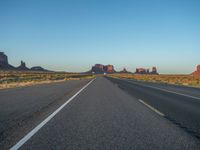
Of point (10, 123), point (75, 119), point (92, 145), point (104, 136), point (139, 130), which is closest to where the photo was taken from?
point (92, 145)

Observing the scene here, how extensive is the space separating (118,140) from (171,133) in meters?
1.34

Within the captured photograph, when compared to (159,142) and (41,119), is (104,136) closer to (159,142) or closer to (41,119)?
(159,142)

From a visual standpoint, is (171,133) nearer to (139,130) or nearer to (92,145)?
(139,130)

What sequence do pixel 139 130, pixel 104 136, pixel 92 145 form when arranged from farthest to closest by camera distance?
pixel 139 130
pixel 104 136
pixel 92 145

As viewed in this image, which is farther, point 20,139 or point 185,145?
point 20,139

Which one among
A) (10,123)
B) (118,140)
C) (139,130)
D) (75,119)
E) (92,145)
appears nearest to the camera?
(92,145)

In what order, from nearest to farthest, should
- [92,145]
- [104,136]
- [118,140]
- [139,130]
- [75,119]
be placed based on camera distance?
[92,145], [118,140], [104,136], [139,130], [75,119]

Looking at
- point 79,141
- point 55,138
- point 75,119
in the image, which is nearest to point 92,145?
point 79,141

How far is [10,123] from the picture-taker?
6.19m

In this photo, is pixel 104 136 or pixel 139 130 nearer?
pixel 104 136

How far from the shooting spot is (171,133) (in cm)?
520

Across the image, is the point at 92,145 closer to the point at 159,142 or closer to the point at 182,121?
the point at 159,142

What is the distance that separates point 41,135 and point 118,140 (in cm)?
163

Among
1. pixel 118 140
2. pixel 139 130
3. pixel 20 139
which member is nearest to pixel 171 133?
pixel 139 130
